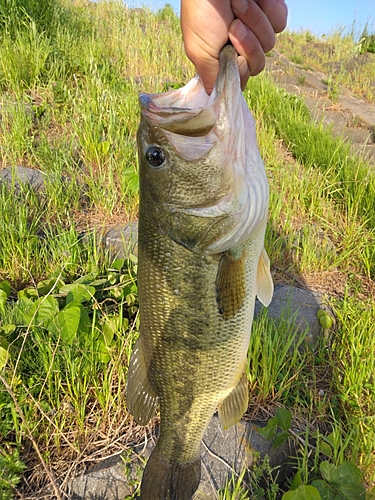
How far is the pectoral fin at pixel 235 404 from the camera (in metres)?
1.57

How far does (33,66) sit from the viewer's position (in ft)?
15.8

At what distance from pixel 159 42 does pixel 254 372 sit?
21.8ft

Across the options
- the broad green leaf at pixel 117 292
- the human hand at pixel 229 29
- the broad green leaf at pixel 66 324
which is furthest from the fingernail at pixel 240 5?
the broad green leaf at pixel 117 292

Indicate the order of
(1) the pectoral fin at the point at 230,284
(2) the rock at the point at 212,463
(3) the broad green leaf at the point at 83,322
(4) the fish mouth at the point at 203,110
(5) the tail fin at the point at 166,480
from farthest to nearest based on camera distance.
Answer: (3) the broad green leaf at the point at 83,322 < (2) the rock at the point at 212,463 < (5) the tail fin at the point at 166,480 < (1) the pectoral fin at the point at 230,284 < (4) the fish mouth at the point at 203,110

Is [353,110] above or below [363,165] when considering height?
above

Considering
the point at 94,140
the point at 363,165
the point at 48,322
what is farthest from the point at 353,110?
the point at 48,322

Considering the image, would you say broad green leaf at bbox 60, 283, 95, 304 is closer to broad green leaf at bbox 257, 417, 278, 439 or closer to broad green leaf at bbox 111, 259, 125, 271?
broad green leaf at bbox 111, 259, 125, 271

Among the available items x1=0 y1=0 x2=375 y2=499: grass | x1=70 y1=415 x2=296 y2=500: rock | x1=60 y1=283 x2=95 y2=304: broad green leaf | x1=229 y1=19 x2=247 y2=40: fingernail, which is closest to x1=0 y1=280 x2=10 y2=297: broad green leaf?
x1=0 y1=0 x2=375 y2=499: grass

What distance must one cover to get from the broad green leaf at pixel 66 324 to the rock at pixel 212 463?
0.64m

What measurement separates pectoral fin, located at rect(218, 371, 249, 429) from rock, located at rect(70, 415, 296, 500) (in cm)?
46

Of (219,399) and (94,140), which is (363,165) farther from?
(219,399)

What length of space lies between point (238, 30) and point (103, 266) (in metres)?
1.85

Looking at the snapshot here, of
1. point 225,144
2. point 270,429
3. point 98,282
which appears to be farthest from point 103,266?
point 225,144

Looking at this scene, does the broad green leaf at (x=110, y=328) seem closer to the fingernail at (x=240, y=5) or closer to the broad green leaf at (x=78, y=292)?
the broad green leaf at (x=78, y=292)
